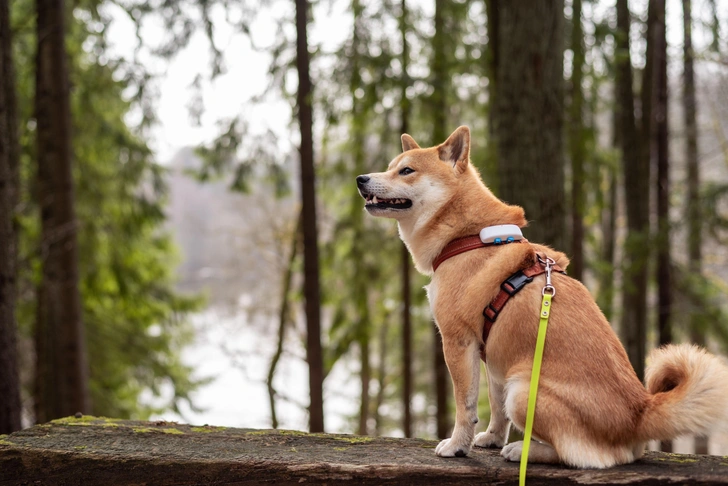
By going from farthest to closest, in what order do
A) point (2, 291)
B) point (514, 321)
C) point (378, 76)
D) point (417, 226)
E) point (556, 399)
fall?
point (378, 76), point (2, 291), point (417, 226), point (514, 321), point (556, 399)

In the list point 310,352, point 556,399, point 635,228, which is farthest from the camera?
point 635,228

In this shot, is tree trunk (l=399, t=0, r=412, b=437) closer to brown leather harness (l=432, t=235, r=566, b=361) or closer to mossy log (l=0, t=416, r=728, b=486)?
brown leather harness (l=432, t=235, r=566, b=361)

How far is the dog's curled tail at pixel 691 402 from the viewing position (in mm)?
2672

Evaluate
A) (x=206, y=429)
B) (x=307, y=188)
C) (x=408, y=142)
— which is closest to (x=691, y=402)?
(x=408, y=142)

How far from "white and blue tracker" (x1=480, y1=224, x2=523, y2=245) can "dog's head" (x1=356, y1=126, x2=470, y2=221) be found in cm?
34

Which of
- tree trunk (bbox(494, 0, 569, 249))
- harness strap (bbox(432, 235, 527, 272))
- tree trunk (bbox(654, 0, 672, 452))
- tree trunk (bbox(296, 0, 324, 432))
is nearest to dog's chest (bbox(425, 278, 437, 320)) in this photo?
harness strap (bbox(432, 235, 527, 272))

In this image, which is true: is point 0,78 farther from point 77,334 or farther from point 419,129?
point 419,129

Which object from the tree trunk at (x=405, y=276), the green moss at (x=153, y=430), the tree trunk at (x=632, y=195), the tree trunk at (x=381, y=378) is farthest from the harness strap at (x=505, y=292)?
the tree trunk at (x=381, y=378)

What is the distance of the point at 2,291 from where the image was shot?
5.71 m

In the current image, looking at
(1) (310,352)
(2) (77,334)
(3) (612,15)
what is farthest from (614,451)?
(3) (612,15)

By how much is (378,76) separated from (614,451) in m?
6.53

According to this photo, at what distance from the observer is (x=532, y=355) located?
292cm

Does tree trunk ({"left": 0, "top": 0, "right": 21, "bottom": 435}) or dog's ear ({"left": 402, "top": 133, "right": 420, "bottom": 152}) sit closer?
dog's ear ({"left": 402, "top": 133, "right": 420, "bottom": 152})

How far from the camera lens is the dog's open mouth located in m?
3.55
